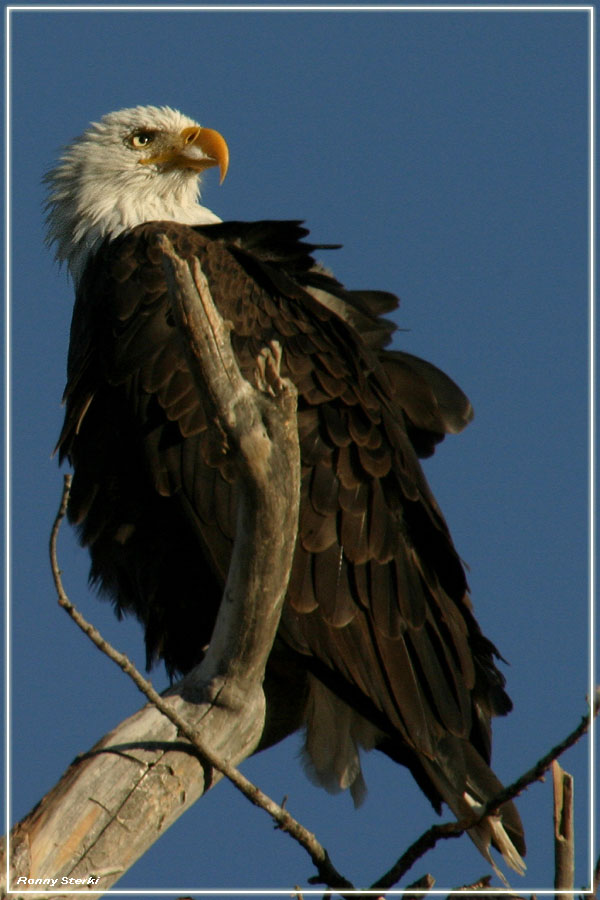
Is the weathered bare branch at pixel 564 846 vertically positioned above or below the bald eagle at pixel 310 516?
below

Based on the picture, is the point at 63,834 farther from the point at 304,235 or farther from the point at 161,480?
the point at 304,235

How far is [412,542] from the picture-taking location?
510 centimetres

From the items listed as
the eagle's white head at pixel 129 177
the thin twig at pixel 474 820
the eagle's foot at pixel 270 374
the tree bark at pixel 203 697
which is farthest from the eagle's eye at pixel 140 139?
the thin twig at pixel 474 820

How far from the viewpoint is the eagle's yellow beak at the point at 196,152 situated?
633 centimetres

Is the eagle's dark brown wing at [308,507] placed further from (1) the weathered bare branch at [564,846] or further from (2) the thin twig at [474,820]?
(1) the weathered bare branch at [564,846]

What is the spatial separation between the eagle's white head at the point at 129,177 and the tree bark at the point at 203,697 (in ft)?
10.4

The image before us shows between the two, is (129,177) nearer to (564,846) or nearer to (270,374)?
(270,374)

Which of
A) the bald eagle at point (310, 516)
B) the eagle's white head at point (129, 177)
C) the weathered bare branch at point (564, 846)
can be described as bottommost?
the weathered bare branch at point (564, 846)

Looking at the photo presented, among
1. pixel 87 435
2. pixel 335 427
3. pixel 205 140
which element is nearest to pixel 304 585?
pixel 335 427

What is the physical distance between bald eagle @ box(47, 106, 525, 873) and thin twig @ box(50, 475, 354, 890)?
110 cm

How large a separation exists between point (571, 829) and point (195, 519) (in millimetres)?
2127

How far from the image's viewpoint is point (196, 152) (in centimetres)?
638

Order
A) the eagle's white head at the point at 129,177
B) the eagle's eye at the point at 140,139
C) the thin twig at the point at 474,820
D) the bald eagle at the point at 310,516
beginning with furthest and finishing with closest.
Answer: the eagle's eye at the point at 140,139
the eagle's white head at the point at 129,177
the bald eagle at the point at 310,516
the thin twig at the point at 474,820

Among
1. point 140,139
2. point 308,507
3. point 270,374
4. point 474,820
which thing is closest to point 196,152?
point 140,139
